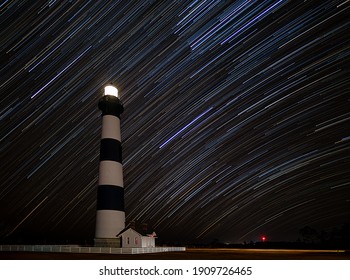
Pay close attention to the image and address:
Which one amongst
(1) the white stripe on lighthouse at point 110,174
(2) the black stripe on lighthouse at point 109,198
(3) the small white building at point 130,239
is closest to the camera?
(3) the small white building at point 130,239

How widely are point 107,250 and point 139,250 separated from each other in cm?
216

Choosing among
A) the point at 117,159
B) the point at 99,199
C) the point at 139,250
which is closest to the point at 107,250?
the point at 139,250

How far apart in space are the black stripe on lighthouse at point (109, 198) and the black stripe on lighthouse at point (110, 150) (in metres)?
2.44

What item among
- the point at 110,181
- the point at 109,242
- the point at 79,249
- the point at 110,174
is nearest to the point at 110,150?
the point at 110,174

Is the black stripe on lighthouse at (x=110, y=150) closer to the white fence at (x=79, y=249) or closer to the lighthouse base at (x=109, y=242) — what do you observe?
the lighthouse base at (x=109, y=242)

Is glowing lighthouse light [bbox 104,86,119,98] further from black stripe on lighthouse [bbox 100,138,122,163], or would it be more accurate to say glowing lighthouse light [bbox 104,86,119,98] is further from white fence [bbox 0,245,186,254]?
white fence [bbox 0,245,186,254]

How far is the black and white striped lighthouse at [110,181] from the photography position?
23.8 metres

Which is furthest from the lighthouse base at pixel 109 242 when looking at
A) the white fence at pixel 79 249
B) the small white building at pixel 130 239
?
the white fence at pixel 79 249

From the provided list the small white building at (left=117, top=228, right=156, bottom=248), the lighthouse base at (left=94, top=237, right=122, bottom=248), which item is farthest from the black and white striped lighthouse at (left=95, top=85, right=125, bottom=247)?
the small white building at (left=117, top=228, right=156, bottom=248)

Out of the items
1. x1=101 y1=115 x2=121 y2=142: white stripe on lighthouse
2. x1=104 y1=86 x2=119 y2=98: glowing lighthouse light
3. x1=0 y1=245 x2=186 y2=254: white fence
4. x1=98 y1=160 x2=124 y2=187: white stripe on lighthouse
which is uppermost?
x1=104 y1=86 x2=119 y2=98: glowing lighthouse light

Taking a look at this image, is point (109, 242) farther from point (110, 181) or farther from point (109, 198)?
point (110, 181)

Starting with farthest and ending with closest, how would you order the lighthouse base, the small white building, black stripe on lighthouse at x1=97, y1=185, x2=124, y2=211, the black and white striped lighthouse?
black stripe on lighthouse at x1=97, y1=185, x2=124, y2=211, the black and white striped lighthouse, the small white building, the lighthouse base

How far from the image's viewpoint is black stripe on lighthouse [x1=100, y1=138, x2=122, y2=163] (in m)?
25.8
